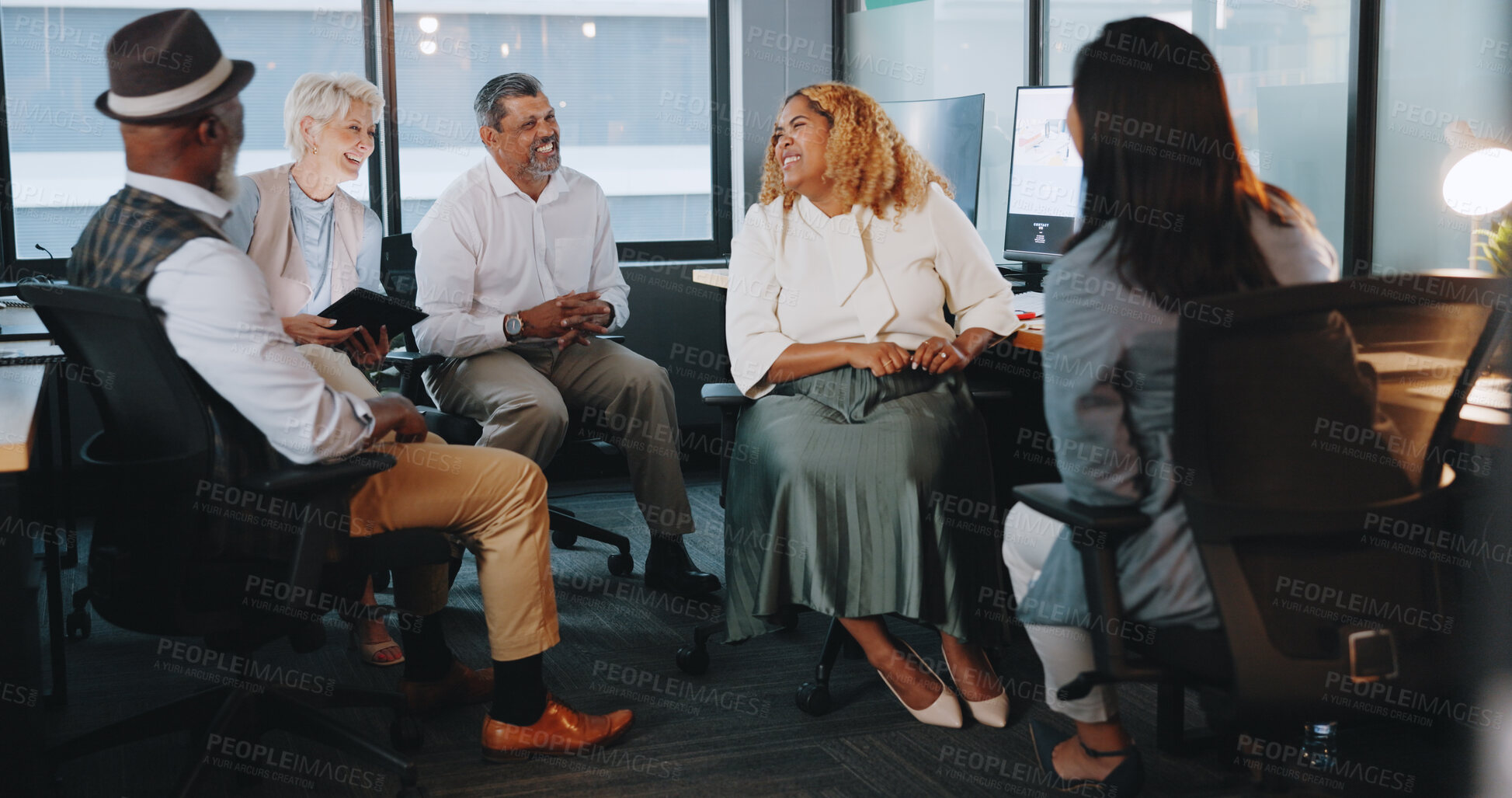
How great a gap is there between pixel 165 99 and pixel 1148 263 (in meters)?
1.41

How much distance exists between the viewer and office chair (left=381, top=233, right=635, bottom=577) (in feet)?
9.52

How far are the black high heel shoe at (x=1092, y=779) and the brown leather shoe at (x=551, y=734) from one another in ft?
2.60

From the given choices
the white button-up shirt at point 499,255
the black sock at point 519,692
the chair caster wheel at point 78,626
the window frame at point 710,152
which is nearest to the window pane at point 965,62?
the window frame at point 710,152

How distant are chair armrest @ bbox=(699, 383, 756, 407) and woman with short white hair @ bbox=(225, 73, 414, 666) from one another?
743 mm

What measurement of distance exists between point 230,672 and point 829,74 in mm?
3463

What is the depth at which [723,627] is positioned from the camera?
8.63 ft

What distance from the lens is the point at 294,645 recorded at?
77.9 inches

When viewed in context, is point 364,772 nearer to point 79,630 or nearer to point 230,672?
point 230,672

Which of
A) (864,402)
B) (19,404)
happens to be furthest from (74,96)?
(864,402)

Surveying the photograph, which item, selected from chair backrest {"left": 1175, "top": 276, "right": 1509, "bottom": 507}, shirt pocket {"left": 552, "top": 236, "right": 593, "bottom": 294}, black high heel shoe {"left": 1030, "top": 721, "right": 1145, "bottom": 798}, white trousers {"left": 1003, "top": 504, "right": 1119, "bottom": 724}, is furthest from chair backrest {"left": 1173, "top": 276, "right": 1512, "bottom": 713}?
shirt pocket {"left": 552, "top": 236, "right": 593, "bottom": 294}

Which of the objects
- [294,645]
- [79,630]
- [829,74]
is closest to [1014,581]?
[294,645]

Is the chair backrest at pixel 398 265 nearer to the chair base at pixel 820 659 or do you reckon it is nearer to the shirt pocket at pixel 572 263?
the shirt pocket at pixel 572 263

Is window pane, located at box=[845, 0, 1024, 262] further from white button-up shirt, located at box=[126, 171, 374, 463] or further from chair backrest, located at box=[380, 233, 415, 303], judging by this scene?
white button-up shirt, located at box=[126, 171, 374, 463]

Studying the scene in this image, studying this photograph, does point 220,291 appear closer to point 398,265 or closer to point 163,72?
point 163,72
